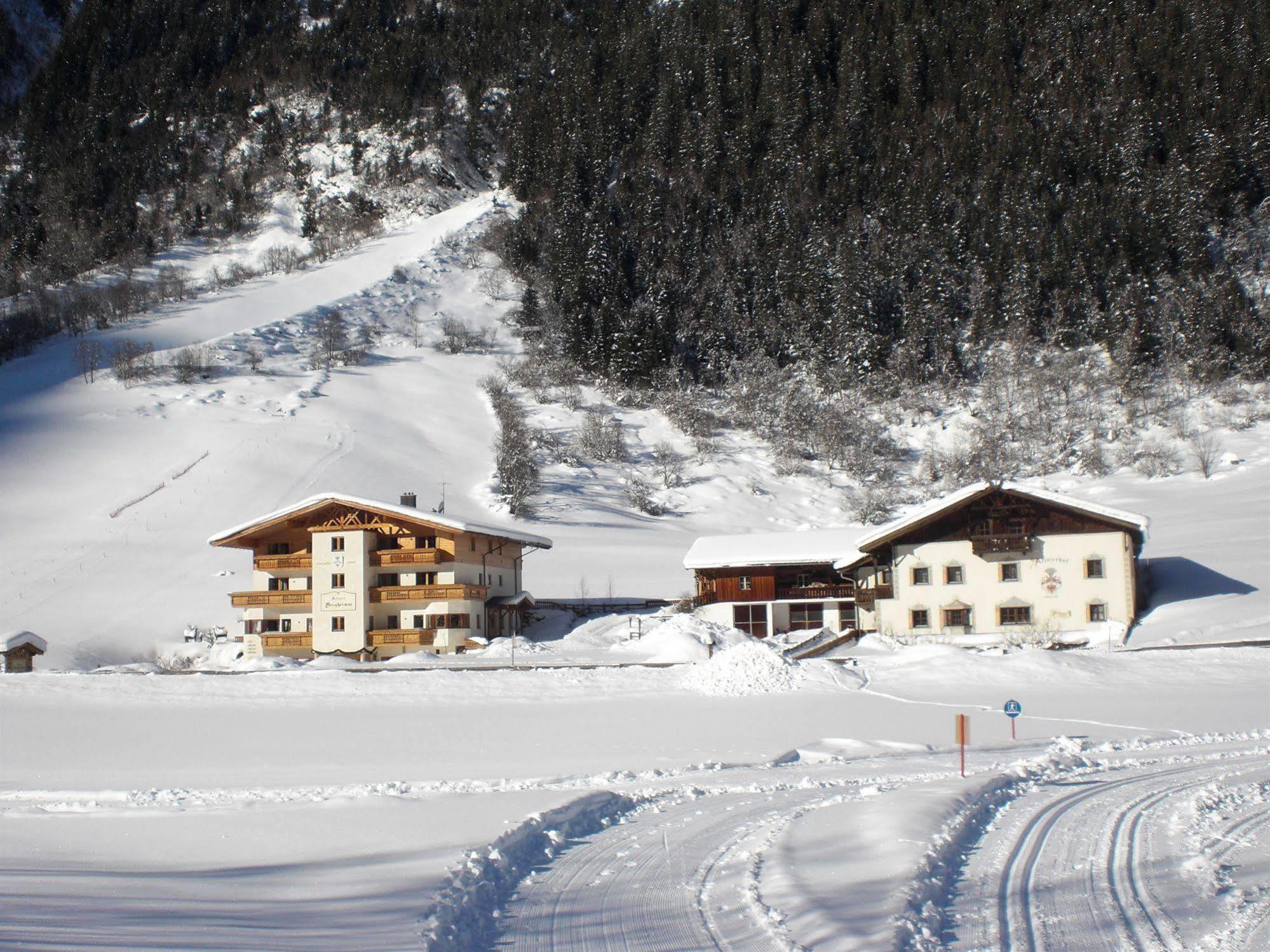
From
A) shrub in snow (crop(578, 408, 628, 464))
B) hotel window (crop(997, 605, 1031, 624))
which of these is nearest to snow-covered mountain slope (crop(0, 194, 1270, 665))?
shrub in snow (crop(578, 408, 628, 464))

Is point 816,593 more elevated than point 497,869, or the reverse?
point 816,593

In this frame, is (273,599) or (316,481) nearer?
(273,599)

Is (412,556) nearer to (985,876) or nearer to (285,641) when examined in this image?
(285,641)

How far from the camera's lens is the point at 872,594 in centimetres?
4025

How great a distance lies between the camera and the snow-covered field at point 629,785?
7547 mm

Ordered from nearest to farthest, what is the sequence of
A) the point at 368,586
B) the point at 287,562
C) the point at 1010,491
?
1. the point at 1010,491
2. the point at 368,586
3. the point at 287,562

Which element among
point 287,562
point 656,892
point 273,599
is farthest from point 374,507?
point 656,892

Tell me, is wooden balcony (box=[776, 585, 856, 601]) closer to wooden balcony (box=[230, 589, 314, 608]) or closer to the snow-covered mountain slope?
the snow-covered mountain slope

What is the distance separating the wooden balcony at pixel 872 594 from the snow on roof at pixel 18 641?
30172mm

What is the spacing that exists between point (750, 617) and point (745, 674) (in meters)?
19.7

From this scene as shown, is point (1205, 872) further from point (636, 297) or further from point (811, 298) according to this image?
point (636, 297)

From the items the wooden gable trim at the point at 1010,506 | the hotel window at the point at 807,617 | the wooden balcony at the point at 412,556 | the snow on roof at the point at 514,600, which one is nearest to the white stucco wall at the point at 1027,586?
the wooden gable trim at the point at 1010,506

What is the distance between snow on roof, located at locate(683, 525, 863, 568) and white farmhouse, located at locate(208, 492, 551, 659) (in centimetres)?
978

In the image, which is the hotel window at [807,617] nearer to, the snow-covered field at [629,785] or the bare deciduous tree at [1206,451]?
the snow-covered field at [629,785]
